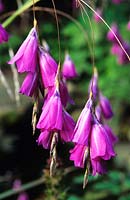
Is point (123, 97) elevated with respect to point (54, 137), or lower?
lower

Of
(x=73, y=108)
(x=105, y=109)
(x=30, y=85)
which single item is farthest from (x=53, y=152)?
(x=73, y=108)

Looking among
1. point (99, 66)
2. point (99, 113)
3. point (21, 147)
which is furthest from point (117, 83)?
point (99, 113)

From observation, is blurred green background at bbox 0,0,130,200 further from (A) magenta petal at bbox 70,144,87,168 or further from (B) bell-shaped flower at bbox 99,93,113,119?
(A) magenta petal at bbox 70,144,87,168

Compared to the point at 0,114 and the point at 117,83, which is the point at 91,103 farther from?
the point at 117,83

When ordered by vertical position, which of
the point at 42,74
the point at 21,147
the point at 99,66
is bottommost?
the point at 21,147

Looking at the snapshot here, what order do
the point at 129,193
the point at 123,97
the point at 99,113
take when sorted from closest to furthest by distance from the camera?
the point at 99,113 < the point at 129,193 < the point at 123,97

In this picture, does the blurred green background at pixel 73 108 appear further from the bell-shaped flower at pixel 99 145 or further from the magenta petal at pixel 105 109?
the bell-shaped flower at pixel 99 145
